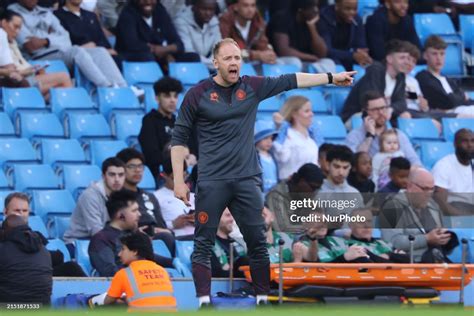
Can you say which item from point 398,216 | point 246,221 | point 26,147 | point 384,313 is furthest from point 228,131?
point 26,147

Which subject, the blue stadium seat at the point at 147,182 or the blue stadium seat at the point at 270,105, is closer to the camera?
the blue stadium seat at the point at 147,182

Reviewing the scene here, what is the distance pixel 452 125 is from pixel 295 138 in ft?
9.22

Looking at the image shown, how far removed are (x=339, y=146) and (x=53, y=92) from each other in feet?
Answer: 10.3

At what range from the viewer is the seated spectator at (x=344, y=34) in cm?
1906

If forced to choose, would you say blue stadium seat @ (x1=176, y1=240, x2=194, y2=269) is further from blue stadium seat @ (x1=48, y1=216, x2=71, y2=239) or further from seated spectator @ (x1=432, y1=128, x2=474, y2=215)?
seated spectator @ (x1=432, y1=128, x2=474, y2=215)

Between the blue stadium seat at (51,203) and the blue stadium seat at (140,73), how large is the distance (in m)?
2.79

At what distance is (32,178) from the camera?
15.3 meters

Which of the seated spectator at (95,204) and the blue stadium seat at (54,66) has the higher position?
the blue stadium seat at (54,66)

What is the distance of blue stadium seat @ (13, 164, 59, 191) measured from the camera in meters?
15.3

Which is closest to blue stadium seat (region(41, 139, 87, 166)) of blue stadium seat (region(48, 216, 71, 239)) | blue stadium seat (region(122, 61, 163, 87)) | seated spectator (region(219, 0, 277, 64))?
blue stadium seat (region(48, 216, 71, 239))

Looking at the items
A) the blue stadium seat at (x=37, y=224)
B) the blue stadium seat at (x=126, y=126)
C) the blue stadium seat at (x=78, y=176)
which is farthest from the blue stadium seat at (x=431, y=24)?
the blue stadium seat at (x=37, y=224)

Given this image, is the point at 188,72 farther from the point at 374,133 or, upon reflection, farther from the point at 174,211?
the point at 174,211

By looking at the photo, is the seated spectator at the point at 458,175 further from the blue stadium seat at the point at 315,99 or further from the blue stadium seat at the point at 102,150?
the blue stadium seat at the point at 102,150

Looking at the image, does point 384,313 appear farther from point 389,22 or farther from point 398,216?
point 389,22
